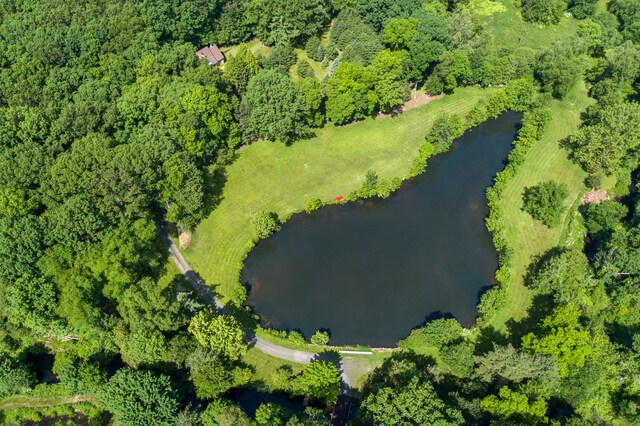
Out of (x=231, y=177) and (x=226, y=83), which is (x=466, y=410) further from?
(x=226, y=83)

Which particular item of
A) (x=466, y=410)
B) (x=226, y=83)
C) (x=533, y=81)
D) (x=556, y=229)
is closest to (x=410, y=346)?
(x=466, y=410)

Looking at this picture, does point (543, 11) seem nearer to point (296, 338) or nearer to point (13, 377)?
point (296, 338)

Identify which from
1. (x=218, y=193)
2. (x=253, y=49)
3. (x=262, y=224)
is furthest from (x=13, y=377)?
(x=253, y=49)

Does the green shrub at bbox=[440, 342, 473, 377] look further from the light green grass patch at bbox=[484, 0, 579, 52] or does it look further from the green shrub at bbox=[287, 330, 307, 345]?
the light green grass patch at bbox=[484, 0, 579, 52]

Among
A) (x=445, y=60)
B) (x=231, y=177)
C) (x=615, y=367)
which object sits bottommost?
(x=615, y=367)

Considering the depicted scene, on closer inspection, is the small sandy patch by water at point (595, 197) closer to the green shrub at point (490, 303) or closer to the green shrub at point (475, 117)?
the green shrub at point (475, 117)

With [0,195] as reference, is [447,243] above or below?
below
